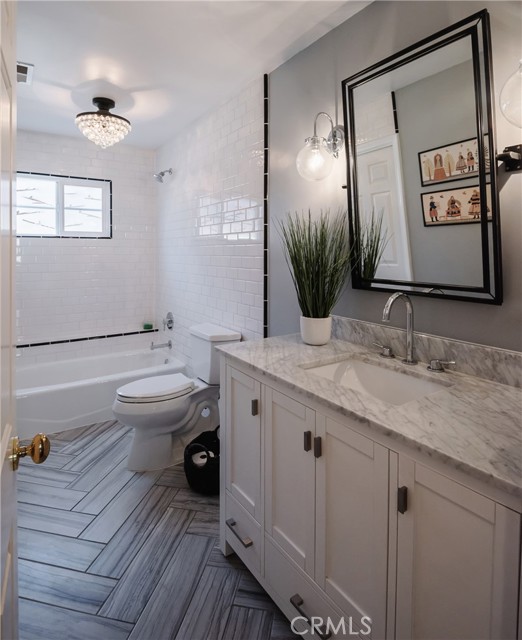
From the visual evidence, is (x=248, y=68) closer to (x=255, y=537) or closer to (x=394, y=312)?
(x=394, y=312)

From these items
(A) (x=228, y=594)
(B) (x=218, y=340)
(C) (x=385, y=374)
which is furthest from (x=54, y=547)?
(C) (x=385, y=374)

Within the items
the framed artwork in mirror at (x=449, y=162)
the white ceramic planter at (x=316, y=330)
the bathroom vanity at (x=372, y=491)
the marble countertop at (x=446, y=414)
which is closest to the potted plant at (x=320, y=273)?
the white ceramic planter at (x=316, y=330)

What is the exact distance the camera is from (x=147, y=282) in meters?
4.18

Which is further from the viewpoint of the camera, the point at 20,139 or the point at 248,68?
the point at 20,139

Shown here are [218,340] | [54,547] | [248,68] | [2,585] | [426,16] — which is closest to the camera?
[2,585]

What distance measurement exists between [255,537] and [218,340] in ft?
4.28

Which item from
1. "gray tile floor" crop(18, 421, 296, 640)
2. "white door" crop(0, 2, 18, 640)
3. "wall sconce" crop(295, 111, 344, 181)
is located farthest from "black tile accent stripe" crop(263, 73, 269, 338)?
"white door" crop(0, 2, 18, 640)

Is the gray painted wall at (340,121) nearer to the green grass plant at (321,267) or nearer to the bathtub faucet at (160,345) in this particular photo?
the green grass plant at (321,267)

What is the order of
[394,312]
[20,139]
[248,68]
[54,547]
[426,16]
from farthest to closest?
[20,139] < [248,68] < [54,547] < [394,312] < [426,16]

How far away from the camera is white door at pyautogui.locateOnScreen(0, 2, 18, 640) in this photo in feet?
2.25

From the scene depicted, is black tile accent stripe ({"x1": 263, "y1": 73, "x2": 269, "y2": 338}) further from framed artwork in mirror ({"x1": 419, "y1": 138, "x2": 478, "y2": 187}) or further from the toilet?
framed artwork in mirror ({"x1": 419, "y1": 138, "x2": 478, "y2": 187})

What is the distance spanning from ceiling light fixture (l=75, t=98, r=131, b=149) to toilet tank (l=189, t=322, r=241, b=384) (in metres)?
1.51

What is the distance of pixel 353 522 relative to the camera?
113 centimetres

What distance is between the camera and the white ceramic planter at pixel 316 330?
180 centimetres
